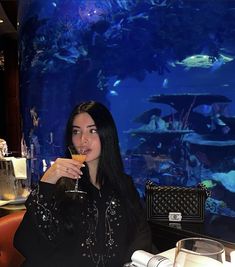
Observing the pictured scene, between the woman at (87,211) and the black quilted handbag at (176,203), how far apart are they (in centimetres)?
73

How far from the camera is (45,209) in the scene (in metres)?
1.73

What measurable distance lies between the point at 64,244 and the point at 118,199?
1.32ft

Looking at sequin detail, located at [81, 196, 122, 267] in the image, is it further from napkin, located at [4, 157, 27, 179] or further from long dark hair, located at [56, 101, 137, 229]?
napkin, located at [4, 157, 27, 179]

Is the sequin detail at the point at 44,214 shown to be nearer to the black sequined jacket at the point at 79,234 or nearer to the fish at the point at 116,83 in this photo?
the black sequined jacket at the point at 79,234

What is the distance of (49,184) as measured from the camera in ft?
5.74

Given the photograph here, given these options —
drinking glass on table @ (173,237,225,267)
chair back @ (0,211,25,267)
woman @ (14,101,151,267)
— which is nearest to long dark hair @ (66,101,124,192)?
woman @ (14,101,151,267)

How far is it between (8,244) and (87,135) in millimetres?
722

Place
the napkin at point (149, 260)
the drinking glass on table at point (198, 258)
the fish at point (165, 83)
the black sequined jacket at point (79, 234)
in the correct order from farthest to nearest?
the fish at point (165, 83)
the black sequined jacket at point (79, 234)
the napkin at point (149, 260)
the drinking glass on table at point (198, 258)

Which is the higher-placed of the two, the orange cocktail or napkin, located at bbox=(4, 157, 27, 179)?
the orange cocktail

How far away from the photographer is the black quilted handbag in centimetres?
280

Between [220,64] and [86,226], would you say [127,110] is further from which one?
[86,226]

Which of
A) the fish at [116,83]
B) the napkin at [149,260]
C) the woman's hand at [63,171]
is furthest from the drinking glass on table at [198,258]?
the fish at [116,83]

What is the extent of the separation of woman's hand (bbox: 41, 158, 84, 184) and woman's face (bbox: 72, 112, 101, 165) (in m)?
0.19

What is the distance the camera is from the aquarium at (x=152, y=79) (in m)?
2.98
